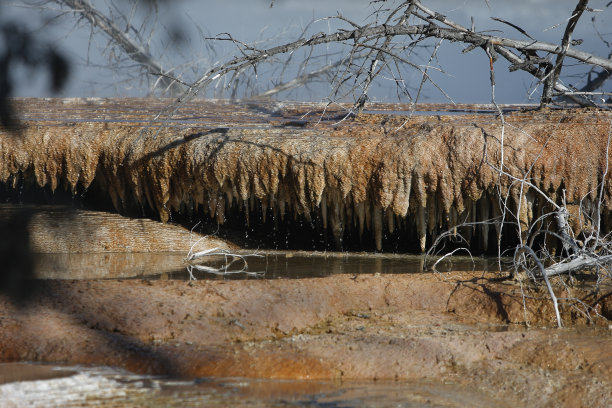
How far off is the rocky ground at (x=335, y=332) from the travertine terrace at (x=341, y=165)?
1530 mm

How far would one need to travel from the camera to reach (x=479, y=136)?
21.7ft

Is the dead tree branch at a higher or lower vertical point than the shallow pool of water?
higher

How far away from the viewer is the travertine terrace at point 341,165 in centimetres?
651

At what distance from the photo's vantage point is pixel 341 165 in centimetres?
687

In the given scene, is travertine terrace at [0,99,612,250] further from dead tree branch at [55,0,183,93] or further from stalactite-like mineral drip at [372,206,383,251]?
dead tree branch at [55,0,183,93]

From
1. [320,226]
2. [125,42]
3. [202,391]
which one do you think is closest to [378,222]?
[320,226]

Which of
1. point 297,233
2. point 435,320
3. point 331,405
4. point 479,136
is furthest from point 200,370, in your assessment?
point 297,233

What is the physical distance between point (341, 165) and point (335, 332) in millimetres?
2737

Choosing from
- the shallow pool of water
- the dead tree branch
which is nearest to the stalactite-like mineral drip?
the shallow pool of water

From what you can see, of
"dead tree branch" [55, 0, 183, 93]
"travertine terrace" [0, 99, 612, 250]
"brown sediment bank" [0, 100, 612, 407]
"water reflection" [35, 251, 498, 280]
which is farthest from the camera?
"dead tree branch" [55, 0, 183, 93]

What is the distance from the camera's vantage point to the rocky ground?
380 cm

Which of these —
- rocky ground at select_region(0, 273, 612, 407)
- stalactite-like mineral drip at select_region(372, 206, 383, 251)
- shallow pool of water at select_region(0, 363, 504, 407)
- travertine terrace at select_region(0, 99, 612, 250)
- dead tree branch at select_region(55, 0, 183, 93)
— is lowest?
shallow pool of water at select_region(0, 363, 504, 407)

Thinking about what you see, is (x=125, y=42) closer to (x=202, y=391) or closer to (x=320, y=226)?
(x=320, y=226)

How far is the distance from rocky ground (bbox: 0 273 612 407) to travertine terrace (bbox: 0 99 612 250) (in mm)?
1530
